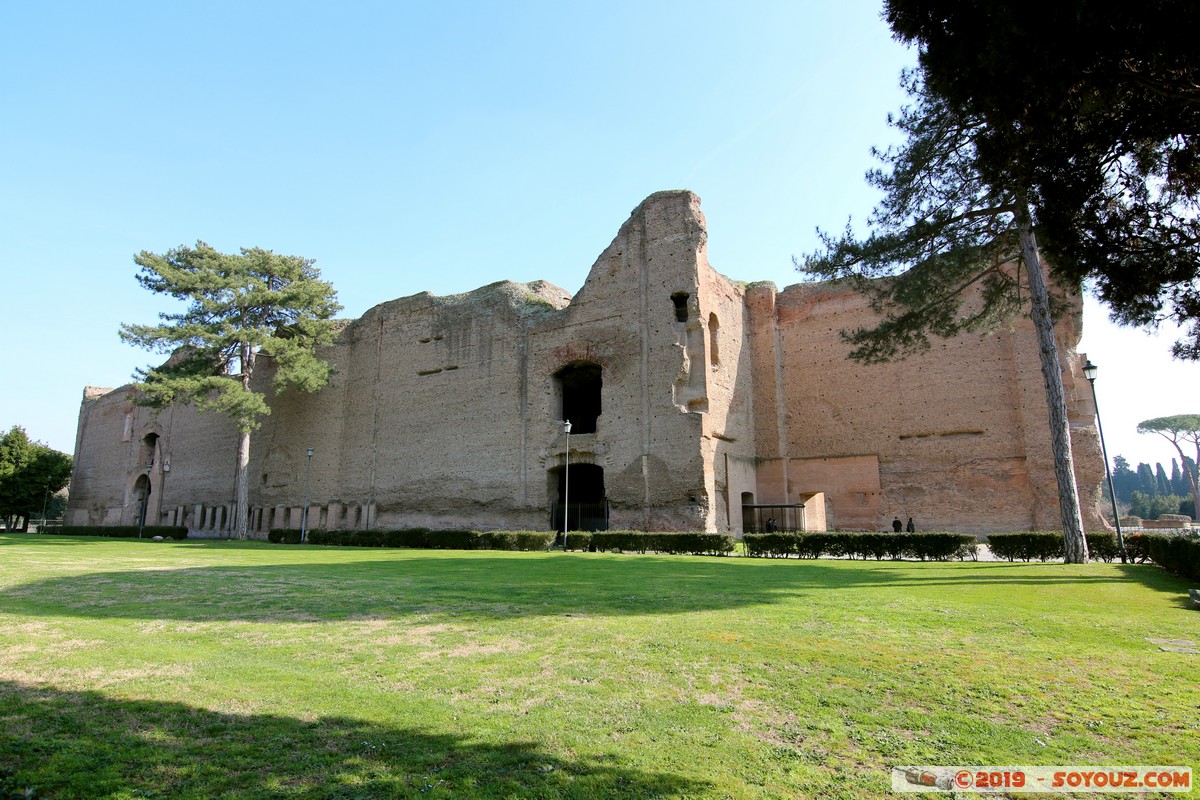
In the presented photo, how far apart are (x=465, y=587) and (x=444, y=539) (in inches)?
542

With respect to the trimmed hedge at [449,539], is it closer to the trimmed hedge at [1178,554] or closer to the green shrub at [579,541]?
the green shrub at [579,541]

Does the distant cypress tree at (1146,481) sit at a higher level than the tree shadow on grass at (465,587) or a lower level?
higher

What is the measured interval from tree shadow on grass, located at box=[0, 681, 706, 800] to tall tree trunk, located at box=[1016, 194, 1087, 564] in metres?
14.3

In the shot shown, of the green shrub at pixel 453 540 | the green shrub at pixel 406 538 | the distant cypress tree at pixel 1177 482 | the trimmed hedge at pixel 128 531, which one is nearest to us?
the green shrub at pixel 453 540

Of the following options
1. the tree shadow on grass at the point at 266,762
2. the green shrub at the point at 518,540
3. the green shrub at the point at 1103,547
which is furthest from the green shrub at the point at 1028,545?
the tree shadow on grass at the point at 266,762

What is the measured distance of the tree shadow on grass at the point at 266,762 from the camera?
2.84 meters

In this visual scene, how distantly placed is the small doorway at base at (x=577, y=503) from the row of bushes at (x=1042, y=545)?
12.8 metres

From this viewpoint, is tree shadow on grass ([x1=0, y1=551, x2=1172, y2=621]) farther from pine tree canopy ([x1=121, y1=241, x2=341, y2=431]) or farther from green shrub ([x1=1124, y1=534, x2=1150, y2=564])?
A: pine tree canopy ([x1=121, y1=241, x2=341, y2=431])

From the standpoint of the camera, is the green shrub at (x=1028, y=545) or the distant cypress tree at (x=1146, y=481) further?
the distant cypress tree at (x=1146, y=481)

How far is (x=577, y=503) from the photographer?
26.3 m

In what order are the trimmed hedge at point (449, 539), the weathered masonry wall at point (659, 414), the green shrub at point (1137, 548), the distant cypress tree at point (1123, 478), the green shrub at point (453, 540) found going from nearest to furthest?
the green shrub at point (1137, 548)
the trimmed hedge at point (449, 539)
the green shrub at point (453, 540)
the weathered masonry wall at point (659, 414)
the distant cypress tree at point (1123, 478)

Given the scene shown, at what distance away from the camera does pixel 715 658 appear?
518 cm

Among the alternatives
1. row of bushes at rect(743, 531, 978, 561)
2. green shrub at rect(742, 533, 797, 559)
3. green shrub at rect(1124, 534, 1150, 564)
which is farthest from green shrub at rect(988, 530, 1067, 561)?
green shrub at rect(742, 533, 797, 559)

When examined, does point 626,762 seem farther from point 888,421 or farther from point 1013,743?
point 888,421
